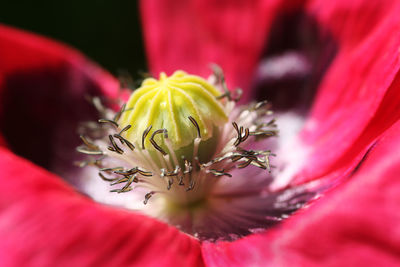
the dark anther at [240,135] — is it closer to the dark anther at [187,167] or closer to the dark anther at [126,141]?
the dark anther at [187,167]

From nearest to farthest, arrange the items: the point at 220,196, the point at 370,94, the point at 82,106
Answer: the point at 370,94 < the point at 220,196 < the point at 82,106

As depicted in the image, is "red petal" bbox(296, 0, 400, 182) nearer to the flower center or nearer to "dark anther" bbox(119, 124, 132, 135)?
the flower center

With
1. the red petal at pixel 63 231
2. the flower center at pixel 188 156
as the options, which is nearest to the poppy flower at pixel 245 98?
the red petal at pixel 63 231

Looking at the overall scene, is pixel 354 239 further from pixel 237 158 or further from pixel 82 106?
pixel 82 106

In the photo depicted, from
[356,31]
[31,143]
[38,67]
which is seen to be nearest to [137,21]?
[38,67]

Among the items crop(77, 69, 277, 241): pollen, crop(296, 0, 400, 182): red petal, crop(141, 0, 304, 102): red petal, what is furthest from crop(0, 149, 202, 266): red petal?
crop(141, 0, 304, 102): red petal
